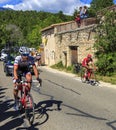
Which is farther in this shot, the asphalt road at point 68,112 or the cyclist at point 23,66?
the cyclist at point 23,66

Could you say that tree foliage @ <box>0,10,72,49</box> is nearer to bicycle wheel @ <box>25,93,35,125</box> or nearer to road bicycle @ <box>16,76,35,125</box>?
road bicycle @ <box>16,76,35,125</box>

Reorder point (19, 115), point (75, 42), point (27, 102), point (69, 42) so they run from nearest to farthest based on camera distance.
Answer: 1. point (27, 102)
2. point (19, 115)
3. point (75, 42)
4. point (69, 42)

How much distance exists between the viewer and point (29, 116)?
8.83 metres

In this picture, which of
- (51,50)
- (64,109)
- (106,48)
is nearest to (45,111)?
(64,109)

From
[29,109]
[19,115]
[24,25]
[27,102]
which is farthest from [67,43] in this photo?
[24,25]

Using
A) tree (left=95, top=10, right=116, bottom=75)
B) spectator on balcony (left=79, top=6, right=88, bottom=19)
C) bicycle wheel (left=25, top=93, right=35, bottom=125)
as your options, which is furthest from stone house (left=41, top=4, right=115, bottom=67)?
bicycle wheel (left=25, top=93, right=35, bottom=125)

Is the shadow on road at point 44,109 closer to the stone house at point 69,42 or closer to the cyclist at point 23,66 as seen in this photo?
the cyclist at point 23,66

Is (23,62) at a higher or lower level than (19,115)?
higher

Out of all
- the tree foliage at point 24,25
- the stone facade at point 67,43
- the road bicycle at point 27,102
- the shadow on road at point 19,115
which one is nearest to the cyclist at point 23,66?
the road bicycle at point 27,102

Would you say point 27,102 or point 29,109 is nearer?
point 29,109

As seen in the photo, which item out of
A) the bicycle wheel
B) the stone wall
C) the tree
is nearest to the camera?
the bicycle wheel

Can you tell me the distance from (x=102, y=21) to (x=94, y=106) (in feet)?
47.2

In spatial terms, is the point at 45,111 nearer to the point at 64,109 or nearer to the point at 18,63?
the point at 64,109

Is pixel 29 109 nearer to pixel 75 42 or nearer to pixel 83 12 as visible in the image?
pixel 83 12
